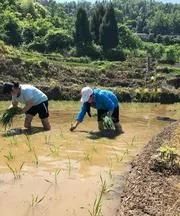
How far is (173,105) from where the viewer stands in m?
23.6

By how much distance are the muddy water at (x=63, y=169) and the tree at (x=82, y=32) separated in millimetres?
59015

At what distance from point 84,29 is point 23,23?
28.0 feet

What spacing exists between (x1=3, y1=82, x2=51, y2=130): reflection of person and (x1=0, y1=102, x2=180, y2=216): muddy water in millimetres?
431

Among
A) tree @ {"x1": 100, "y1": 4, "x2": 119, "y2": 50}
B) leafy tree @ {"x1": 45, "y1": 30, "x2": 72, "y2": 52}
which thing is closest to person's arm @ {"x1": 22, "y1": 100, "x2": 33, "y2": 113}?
leafy tree @ {"x1": 45, "y1": 30, "x2": 72, "y2": 52}

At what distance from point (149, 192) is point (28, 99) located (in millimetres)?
Result: 5398

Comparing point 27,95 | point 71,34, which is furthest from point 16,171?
point 71,34

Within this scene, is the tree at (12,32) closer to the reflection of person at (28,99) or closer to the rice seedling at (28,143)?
the reflection of person at (28,99)

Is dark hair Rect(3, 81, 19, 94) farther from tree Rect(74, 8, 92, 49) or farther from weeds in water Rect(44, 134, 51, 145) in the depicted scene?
tree Rect(74, 8, 92, 49)

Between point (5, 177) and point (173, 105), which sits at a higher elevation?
point (5, 177)

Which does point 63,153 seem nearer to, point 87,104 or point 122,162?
point 122,162

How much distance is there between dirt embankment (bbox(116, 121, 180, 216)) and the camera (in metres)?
5.89

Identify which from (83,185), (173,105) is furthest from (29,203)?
(173,105)

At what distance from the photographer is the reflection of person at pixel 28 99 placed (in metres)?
11.0

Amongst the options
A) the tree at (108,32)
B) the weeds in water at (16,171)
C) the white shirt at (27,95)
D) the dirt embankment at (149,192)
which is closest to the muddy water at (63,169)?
the weeds in water at (16,171)
